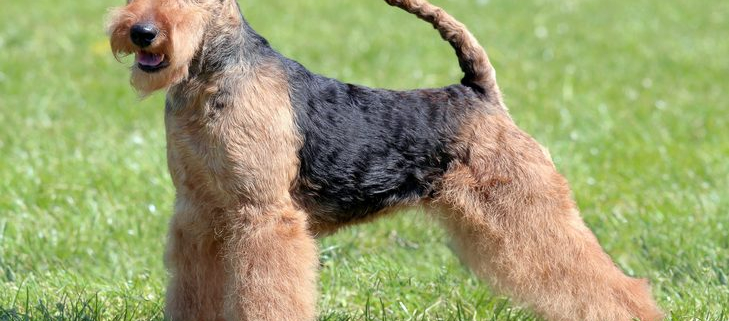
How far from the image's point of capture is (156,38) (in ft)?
12.6

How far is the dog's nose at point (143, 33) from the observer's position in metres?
3.83

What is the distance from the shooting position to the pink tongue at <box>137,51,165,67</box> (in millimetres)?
3912

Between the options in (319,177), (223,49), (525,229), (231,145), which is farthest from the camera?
(525,229)

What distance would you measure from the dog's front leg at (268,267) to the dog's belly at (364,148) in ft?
0.90

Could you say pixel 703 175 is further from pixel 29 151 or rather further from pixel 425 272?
pixel 29 151

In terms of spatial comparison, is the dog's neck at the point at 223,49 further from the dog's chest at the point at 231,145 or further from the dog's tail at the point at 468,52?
the dog's tail at the point at 468,52

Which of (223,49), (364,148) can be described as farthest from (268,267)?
(223,49)

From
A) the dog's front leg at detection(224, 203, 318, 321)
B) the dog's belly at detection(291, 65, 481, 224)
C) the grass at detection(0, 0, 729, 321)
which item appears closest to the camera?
the dog's front leg at detection(224, 203, 318, 321)

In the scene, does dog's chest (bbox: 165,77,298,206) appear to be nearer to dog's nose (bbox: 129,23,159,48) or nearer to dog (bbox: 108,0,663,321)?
dog (bbox: 108,0,663,321)

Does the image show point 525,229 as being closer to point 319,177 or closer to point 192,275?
point 319,177

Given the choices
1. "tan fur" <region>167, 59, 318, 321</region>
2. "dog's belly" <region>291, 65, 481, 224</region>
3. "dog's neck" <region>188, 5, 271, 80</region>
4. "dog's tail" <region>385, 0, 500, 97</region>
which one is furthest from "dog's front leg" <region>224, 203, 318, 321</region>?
"dog's tail" <region>385, 0, 500, 97</region>

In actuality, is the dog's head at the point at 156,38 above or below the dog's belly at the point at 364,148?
above

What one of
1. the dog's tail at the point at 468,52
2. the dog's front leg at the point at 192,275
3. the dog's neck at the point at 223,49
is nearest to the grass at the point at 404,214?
the dog's front leg at the point at 192,275

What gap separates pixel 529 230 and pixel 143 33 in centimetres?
191
